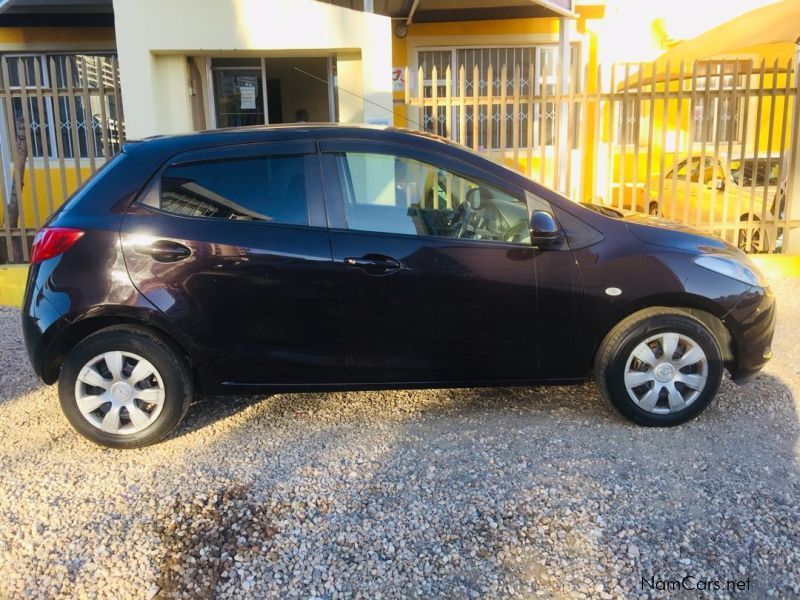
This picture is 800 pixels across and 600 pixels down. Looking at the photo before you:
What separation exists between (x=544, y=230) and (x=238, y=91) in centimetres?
610

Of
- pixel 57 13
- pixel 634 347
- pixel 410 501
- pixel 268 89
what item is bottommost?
pixel 410 501

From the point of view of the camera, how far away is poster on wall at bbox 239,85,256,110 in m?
8.65

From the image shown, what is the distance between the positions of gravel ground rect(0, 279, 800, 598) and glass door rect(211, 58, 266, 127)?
5.11m

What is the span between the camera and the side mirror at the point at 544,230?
11.9 ft

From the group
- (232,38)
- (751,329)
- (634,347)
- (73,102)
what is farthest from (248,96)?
(751,329)

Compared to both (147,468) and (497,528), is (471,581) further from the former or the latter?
(147,468)

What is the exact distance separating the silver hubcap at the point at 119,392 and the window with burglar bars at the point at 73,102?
393cm

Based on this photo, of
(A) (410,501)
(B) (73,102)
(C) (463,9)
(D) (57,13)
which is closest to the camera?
(A) (410,501)

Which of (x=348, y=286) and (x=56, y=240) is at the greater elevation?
(x=56, y=240)

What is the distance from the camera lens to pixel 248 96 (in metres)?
8.72

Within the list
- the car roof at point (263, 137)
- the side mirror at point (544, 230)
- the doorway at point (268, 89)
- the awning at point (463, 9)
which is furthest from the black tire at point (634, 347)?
the awning at point (463, 9)

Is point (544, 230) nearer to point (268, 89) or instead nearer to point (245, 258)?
point (245, 258)

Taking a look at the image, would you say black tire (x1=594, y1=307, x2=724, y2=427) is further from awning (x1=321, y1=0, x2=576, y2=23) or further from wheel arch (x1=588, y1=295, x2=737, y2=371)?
awning (x1=321, y1=0, x2=576, y2=23)

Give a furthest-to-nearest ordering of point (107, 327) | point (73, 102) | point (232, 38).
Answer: point (232, 38)
point (73, 102)
point (107, 327)
